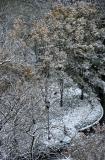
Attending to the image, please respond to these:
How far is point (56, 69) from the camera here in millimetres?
22906

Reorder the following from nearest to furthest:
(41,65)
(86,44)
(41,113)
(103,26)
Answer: (41,113), (41,65), (86,44), (103,26)

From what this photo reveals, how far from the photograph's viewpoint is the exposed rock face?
20312 mm

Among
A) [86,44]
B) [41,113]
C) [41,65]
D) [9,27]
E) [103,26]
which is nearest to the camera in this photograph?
[41,113]

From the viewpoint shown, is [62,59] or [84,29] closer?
[62,59]

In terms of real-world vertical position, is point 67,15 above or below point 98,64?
above

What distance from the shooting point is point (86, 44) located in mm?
23875

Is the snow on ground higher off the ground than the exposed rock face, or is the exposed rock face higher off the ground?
the exposed rock face

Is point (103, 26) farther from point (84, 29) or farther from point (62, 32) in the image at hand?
point (62, 32)

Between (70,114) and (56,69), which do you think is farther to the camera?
(70,114)

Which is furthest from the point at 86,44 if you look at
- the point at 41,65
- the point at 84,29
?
the point at 41,65

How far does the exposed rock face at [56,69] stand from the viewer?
20312mm

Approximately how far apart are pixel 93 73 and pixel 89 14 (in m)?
3.70

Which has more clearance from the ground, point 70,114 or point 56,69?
point 56,69

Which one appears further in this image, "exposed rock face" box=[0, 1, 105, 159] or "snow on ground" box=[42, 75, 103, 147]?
"snow on ground" box=[42, 75, 103, 147]
